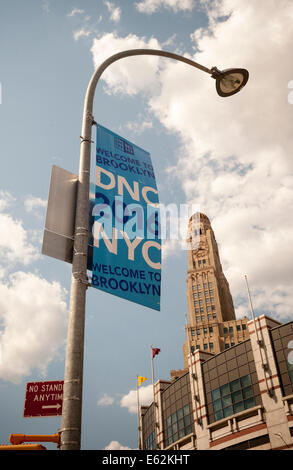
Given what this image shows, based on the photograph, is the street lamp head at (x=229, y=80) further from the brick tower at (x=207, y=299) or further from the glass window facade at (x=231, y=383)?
the brick tower at (x=207, y=299)

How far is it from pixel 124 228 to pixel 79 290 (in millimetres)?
1745

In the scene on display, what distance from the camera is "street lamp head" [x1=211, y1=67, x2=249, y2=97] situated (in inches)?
344

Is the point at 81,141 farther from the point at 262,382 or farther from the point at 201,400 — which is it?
the point at 201,400

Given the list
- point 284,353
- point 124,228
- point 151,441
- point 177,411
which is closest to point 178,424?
point 177,411

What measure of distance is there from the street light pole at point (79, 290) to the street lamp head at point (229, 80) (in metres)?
0.02

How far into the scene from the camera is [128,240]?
6.88 m

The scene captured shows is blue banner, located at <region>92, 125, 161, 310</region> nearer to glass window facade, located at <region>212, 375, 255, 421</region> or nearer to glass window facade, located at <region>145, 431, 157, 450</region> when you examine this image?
glass window facade, located at <region>212, 375, 255, 421</region>

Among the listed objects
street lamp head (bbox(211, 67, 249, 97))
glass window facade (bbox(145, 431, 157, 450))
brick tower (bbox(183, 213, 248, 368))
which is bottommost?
glass window facade (bbox(145, 431, 157, 450))

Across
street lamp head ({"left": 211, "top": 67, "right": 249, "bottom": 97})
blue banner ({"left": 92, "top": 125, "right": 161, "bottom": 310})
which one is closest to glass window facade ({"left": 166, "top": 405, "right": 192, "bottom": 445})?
blue banner ({"left": 92, "top": 125, "right": 161, "bottom": 310})

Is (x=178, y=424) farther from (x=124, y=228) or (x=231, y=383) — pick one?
(x=124, y=228)

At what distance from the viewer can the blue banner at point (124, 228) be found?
20.8 feet

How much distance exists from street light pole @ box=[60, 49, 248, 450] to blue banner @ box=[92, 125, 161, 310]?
0.32 meters
